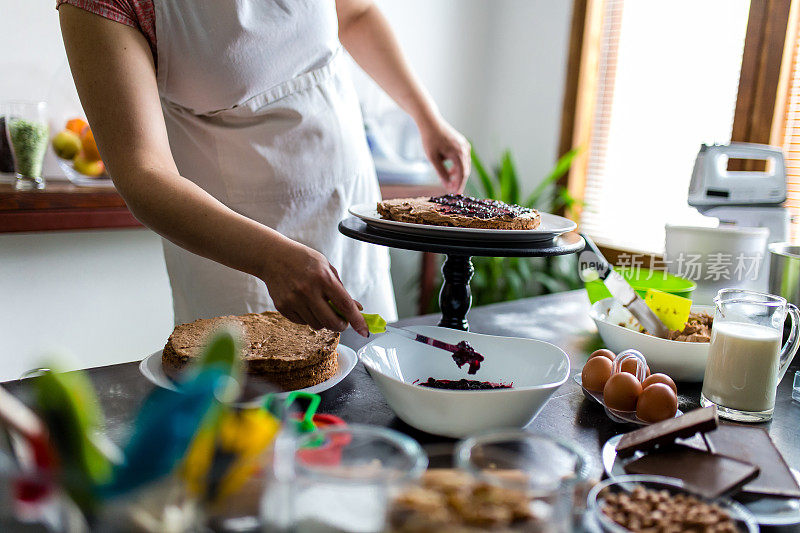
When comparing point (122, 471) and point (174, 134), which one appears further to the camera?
point (174, 134)

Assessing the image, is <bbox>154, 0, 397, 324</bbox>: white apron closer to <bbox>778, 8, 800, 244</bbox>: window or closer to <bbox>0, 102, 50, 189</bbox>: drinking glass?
<bbox>0, 102, 50, 189</bbox>: drinking glass

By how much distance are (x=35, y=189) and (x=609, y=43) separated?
2.48m

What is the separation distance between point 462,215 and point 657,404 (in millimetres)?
460

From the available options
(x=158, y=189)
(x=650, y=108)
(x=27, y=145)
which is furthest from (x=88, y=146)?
(x=650, y=108)

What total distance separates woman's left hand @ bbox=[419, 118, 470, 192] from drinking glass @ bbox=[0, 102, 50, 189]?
3.86ft

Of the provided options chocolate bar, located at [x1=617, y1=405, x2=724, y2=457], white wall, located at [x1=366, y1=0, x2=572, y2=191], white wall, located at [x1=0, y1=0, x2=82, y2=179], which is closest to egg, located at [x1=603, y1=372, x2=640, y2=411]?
chocolate bar, located at [x1=617, y1=405, x2=724, y2=457]

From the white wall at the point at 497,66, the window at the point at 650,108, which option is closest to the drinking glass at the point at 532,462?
the window at the point at 650,108

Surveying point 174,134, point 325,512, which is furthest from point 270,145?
point 325,512

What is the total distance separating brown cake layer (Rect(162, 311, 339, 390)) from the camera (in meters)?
0.94

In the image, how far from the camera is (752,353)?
0.95 metres

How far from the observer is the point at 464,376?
1.01m

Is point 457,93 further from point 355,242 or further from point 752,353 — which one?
point 752,353

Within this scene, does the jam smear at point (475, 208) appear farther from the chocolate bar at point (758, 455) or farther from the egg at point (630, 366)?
the chocolate bar at point (758, 455)

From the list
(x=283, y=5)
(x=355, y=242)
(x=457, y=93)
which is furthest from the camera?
(x=457, y=93)
